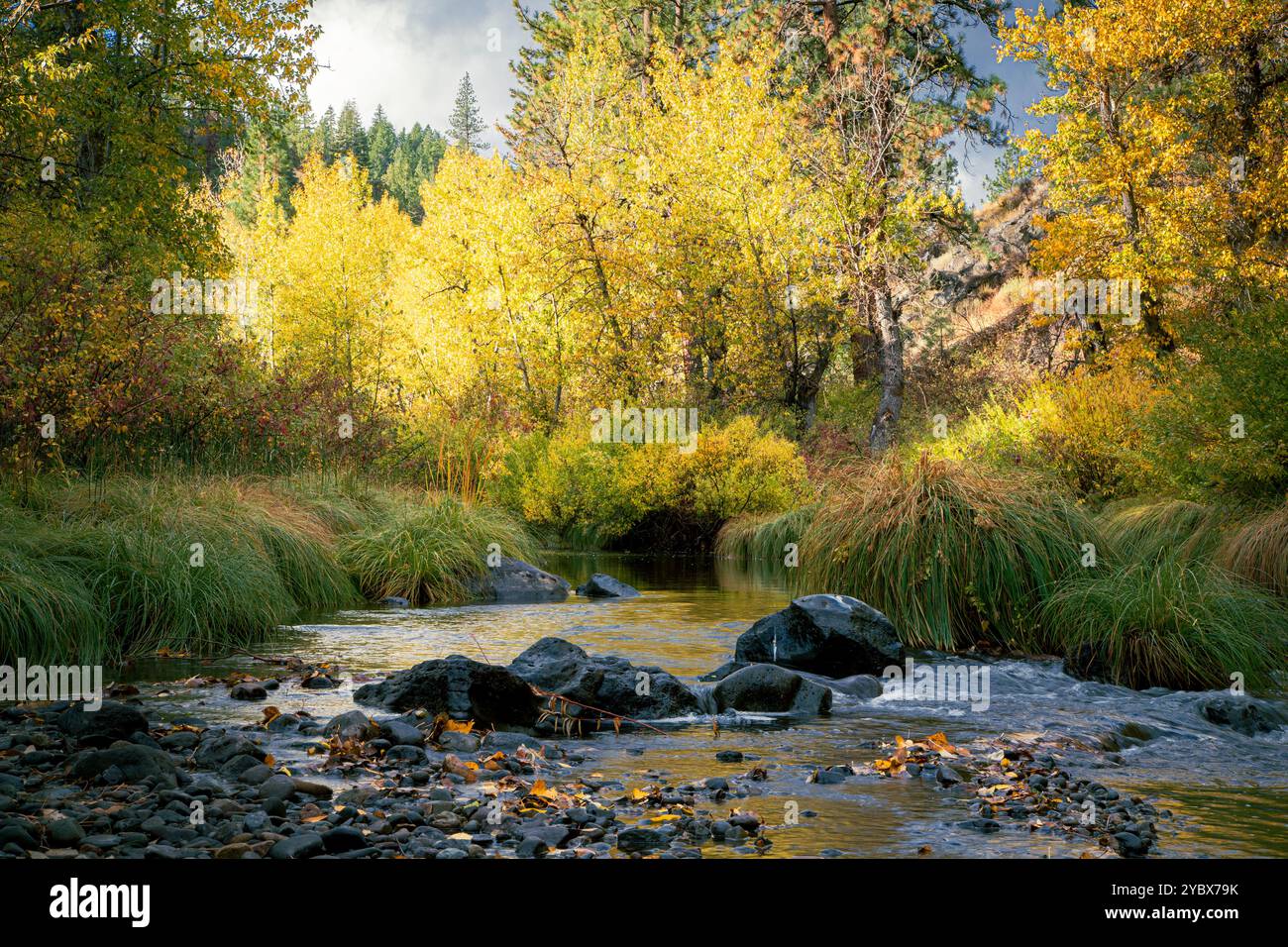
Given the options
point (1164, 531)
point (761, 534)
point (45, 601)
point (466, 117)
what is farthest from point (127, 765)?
point (466, 117)

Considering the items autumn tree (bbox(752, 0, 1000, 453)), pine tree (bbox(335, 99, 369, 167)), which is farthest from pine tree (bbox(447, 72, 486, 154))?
autumn tree (bbox(752, 0, 1000, 453))

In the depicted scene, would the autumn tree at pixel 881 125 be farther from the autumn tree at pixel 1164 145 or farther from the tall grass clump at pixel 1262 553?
the tall grass clump at pixel 1262 553

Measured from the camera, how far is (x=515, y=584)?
12.5 meters

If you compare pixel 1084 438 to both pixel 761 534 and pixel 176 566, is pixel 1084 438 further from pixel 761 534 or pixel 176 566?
pixel 176 566

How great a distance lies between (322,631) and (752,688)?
450 cm

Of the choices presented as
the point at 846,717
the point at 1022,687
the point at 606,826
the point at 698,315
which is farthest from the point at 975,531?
the point at 698,315

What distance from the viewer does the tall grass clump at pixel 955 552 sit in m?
8.65

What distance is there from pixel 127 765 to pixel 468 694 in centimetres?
211

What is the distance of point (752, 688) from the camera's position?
21.9ft

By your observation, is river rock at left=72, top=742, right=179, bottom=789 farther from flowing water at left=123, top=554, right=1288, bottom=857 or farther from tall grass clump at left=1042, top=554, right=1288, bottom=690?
tall grass clump at left=1042, top=554, right=1288, bottom=690

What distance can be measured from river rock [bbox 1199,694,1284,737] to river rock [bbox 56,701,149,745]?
237 inches

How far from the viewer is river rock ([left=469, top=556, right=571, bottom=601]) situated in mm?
12312

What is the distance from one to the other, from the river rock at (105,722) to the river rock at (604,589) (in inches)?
292
